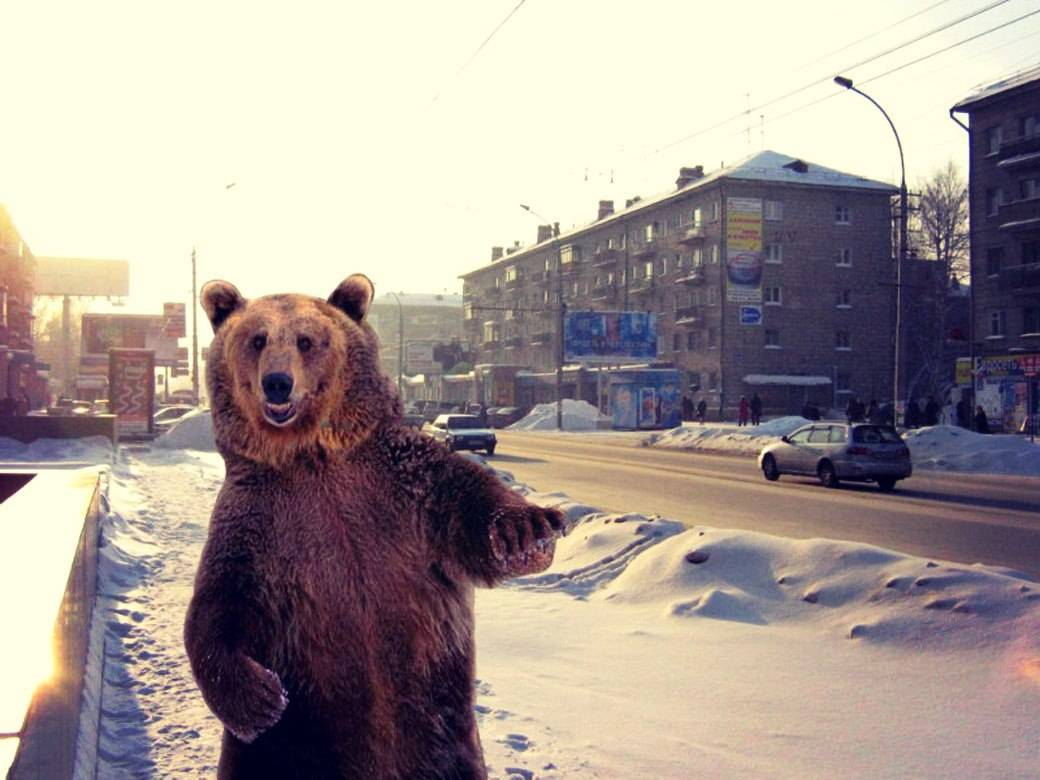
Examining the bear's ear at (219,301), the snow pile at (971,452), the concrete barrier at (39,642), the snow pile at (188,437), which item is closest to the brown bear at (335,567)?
the bear's ear at (219,301)

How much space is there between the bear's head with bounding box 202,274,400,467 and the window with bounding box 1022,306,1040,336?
45.7 metres

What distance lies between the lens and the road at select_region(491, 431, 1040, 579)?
1256 centimetres

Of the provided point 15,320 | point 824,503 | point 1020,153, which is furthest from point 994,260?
point 15,320

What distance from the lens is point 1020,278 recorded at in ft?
141

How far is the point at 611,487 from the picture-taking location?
1977 cm

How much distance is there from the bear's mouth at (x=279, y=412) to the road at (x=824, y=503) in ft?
33.3

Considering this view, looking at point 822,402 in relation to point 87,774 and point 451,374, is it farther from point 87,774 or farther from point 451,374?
point 87,774

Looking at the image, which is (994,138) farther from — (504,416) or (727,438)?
(504,416)

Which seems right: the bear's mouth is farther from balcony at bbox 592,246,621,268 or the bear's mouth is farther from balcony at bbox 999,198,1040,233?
balcony at bbox 592,246,621,268

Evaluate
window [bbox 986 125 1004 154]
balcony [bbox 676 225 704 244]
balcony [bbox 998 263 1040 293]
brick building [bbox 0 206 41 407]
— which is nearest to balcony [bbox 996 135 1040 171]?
window [bbox 986 125 1004 154]

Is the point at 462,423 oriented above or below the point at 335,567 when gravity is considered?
below

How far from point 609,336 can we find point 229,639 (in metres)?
55.8

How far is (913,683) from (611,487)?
14.2m

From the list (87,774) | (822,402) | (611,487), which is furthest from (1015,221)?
(87,774)
